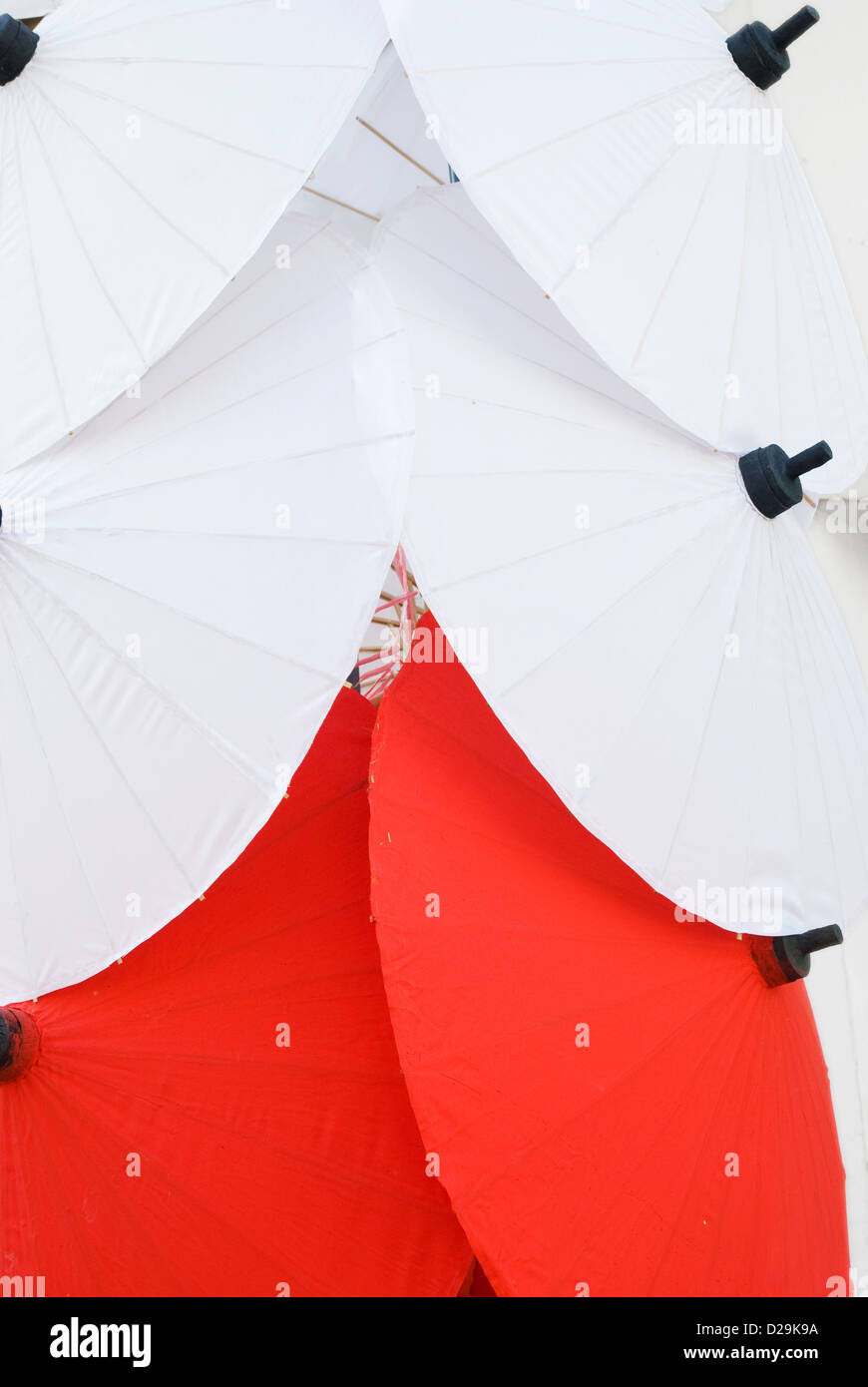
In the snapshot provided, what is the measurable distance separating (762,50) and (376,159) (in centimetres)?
92

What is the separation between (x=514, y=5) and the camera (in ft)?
7.26

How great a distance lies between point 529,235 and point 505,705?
767mm

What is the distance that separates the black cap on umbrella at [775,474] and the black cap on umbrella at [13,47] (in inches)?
53.4

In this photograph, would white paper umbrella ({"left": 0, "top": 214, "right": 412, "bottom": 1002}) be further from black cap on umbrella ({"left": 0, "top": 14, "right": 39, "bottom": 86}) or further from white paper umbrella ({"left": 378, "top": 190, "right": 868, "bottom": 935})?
black cap on umbrella ({"left": 0, "top": 14, "right": 39, "bottom": 86})

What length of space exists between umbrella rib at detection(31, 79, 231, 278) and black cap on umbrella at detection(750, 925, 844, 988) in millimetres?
1421

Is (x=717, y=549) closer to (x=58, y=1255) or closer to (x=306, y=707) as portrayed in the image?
(x=306, y=707)

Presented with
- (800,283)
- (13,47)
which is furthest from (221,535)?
(800,283)

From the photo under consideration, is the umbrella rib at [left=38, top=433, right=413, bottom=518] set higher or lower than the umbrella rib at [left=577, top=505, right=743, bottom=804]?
higher

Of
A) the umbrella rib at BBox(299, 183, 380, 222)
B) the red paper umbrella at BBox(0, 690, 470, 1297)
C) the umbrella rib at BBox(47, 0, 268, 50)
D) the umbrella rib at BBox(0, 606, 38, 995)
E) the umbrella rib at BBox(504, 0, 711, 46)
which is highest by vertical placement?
the umbrella rib at BBox(299, 183, 380, 222)

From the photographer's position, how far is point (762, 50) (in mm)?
2350

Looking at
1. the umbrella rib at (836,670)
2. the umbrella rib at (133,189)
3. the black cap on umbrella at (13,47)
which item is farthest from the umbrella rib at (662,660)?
the black cap on umbrella at (13,47)

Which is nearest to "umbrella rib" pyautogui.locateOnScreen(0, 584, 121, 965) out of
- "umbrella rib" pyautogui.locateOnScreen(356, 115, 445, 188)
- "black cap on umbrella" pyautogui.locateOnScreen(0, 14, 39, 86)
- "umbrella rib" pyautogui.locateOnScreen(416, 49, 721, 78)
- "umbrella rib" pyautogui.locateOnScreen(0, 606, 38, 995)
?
"umbrella rib" pyautogui.locateOnScreen(0, 606, 38, 995)

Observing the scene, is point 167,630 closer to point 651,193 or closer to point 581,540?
point 581,540

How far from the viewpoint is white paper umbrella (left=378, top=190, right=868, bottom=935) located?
2057mm
